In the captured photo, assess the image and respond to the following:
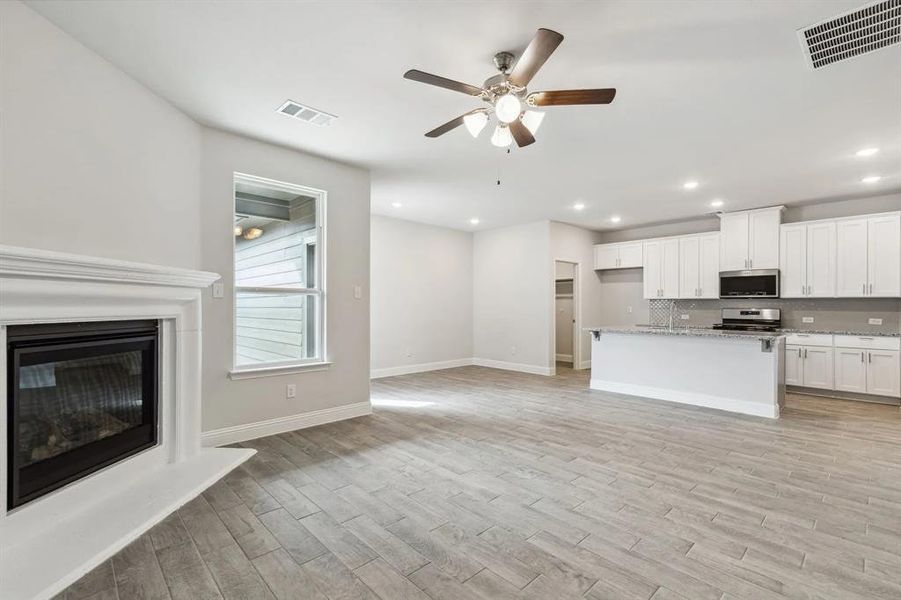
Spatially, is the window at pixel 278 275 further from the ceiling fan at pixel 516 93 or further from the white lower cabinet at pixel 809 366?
the white lower cabinet at pixel 809 366

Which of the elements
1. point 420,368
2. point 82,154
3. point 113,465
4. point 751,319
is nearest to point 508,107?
point 82,154

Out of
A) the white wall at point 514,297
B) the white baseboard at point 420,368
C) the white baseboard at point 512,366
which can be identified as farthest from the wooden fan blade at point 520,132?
the white baseboard at point 512,366

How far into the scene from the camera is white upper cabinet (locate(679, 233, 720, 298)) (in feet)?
21.8

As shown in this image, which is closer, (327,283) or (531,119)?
(531,119)

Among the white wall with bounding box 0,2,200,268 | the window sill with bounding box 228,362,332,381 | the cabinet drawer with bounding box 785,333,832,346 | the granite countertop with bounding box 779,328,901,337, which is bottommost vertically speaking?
the window sill with bounding box 228,362,332,381

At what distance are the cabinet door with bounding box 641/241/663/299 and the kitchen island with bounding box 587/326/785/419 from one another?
6.72ft

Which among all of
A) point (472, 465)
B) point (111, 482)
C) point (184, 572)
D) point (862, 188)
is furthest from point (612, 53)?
point (862, 188)

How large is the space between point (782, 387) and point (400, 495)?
4.74 meters

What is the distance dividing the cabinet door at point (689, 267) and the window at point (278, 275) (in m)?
5.92

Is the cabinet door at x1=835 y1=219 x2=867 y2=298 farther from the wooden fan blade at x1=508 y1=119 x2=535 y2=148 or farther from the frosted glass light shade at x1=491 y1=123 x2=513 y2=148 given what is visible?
the frosted glass light shade at x1=491 y1=123 x2=513 y2=148

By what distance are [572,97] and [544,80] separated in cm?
54

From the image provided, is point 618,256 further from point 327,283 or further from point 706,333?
point 327,283

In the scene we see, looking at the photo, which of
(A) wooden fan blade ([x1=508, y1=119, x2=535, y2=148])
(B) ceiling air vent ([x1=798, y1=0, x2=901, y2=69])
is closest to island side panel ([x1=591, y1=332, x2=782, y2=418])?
(B) ceiling air vent ([x1=798, y1=0, x2=901, y2=69])

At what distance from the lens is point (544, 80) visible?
110 inches
